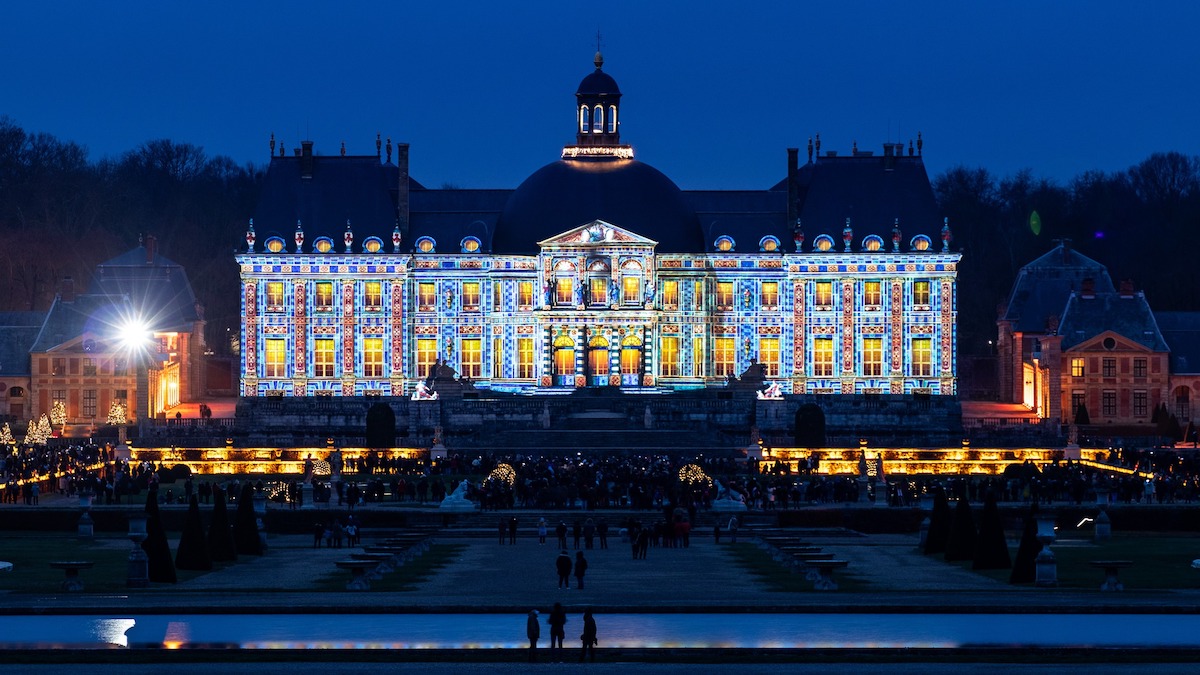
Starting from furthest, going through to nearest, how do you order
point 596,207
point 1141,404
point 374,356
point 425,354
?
1. point 425,354
2. point 374,356
3. point 596,207
4. point 1141,404

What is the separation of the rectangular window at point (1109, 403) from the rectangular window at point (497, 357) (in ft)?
78.7

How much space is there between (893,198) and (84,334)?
33.2m

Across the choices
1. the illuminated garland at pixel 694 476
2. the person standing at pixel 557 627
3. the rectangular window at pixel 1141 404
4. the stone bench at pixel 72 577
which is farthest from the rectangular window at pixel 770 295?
the person standing at pixel 557 627

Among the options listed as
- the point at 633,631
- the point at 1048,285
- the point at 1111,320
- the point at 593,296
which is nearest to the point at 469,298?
the point at 593,296

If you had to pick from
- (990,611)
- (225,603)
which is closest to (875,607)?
(990,611)

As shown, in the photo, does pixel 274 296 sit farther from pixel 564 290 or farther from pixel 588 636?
pixel 588 636

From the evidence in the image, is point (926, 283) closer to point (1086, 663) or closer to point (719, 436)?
point (719, 436)

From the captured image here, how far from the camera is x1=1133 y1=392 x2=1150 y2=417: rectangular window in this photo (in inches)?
4075

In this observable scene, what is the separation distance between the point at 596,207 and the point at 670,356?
6.74 meters

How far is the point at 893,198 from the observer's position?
Result: 358 ft

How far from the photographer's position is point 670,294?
10812cm

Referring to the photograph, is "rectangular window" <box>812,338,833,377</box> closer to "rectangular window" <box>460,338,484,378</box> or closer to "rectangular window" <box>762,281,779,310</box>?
"rectangular window" <box>762,281,779,310</box>

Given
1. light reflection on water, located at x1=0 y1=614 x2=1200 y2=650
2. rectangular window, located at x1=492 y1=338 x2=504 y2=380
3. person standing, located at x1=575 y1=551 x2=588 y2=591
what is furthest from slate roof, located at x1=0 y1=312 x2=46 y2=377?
light reflection on water, located at x1=0 y1=614 x2=1200 y2=650

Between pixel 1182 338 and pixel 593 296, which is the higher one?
pixel 593 296
